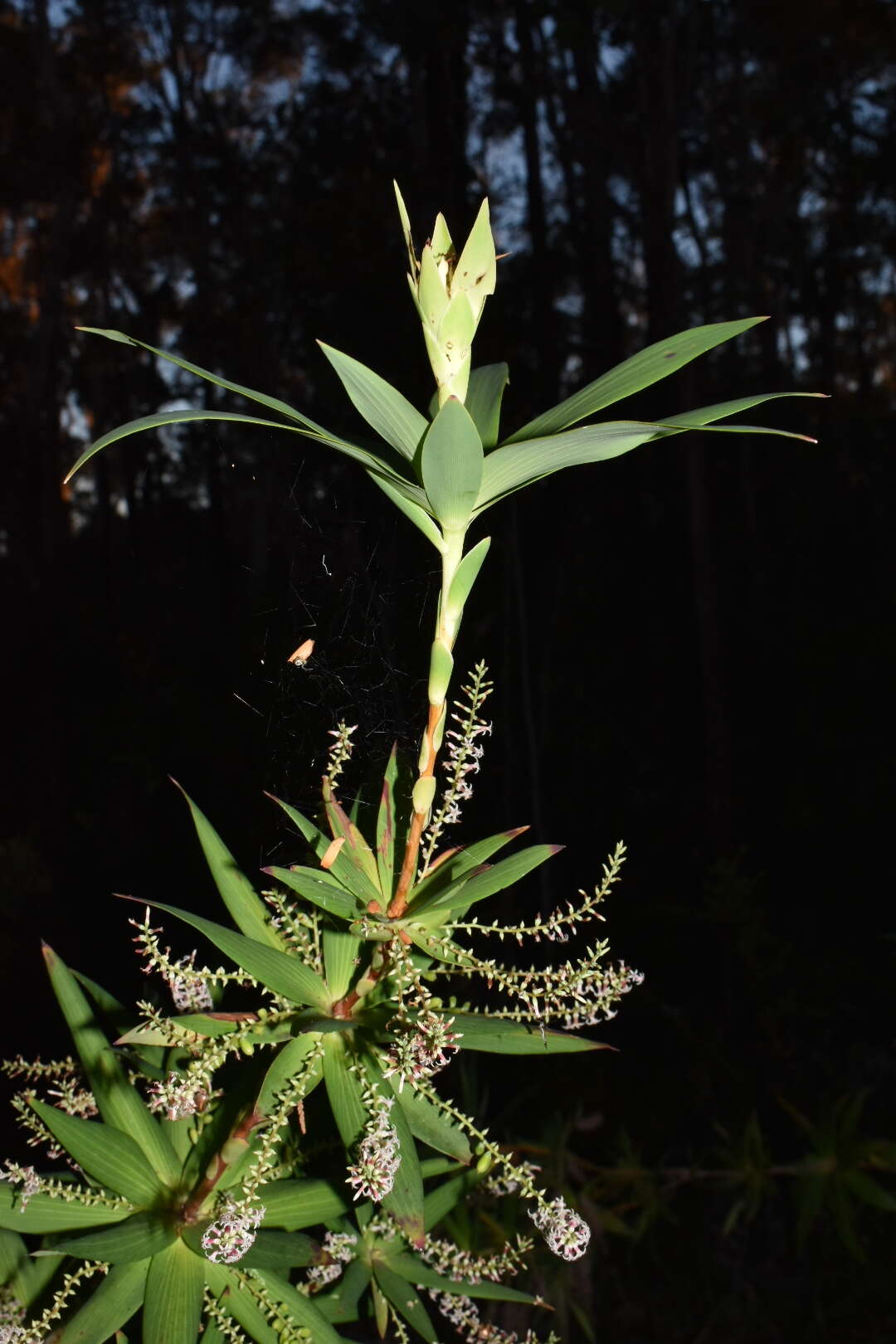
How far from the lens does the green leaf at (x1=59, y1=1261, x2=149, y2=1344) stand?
1.29 ft

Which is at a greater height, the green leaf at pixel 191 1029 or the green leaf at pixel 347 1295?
the green leaf at pixel 191 1029

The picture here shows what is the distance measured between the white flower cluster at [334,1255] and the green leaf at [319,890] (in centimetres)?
21

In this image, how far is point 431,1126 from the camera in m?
0.40

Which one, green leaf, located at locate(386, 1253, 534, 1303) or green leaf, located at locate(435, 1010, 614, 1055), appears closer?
green leaf, located at locate(435, 1010, 614, 1055)

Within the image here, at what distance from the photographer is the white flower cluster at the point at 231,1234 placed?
0.35 meters

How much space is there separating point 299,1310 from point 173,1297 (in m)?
0.06

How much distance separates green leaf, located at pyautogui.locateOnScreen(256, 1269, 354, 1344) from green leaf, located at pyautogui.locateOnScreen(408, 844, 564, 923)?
0.18 meters

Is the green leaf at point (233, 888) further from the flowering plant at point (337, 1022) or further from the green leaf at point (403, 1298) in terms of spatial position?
the green leaf at point (403, 1298)

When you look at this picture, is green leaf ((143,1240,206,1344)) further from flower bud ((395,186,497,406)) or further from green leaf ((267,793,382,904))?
flower bud ((395,186,497,406))

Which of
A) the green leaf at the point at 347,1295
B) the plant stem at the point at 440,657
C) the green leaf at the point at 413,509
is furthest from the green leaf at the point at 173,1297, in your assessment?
the green leaf at the point at 413,509

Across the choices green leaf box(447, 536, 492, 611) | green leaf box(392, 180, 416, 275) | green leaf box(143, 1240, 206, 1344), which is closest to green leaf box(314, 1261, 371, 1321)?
green leaf box(143, 1240, 206, 1344)

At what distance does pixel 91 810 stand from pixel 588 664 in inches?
64.7

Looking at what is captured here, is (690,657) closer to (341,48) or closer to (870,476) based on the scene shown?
(870,476)

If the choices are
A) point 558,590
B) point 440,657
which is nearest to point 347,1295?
point 440,657
